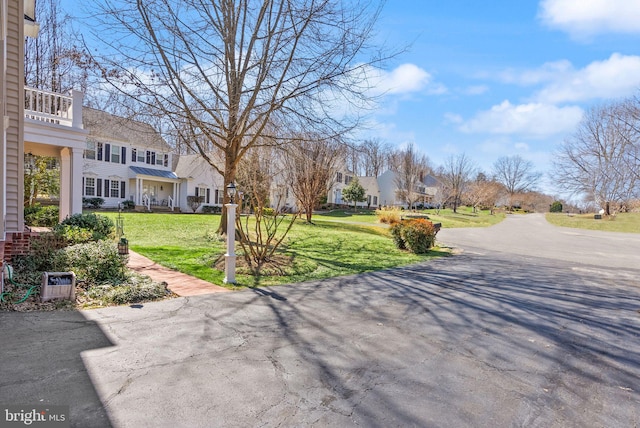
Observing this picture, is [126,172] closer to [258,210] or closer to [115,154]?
[115,154]

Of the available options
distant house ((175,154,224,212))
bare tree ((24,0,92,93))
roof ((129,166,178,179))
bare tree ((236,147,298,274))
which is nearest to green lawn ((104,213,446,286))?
bare tree ((236,147,298,274))

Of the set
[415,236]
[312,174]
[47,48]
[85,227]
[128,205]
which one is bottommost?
[415,236]

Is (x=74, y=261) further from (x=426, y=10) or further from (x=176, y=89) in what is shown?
(x=426, y=10)

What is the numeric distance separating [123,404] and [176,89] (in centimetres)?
1016

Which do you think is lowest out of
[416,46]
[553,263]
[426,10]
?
[553,263]

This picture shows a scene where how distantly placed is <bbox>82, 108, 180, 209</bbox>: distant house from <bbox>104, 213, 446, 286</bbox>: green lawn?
1065 cm

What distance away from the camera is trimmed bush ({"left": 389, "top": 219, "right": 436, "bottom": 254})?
→ 13.1 meters

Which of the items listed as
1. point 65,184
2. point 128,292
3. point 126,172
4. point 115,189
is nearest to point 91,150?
point 126,172

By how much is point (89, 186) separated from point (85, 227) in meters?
18.5

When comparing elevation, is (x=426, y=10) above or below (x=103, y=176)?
above

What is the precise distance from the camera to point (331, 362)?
3.63m

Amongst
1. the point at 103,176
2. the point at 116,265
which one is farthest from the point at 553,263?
the point at 103,176

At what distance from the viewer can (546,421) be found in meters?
2.75

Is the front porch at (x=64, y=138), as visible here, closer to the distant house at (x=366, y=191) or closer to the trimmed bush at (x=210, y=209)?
the trimmed bush at (x=210, y=209)
